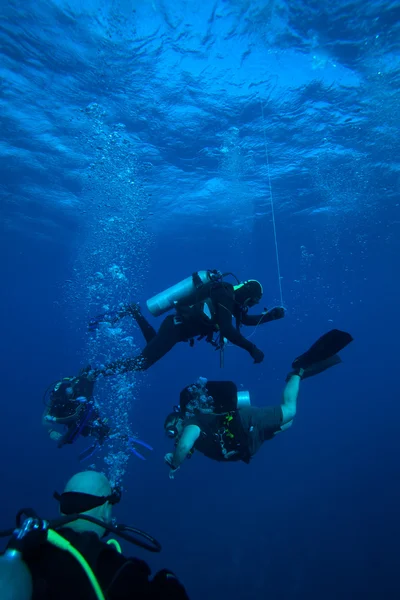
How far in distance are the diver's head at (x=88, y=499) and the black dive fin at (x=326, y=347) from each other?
4025mm

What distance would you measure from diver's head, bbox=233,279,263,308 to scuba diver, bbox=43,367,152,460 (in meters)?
3.52

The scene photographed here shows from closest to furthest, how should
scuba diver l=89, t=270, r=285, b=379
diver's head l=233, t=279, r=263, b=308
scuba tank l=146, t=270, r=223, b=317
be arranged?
scuba diver l=89, t=270, r=285, b=379 < diver's head l=233, t=279, r=263, b=308 < scuba tank l=146, t=270, r=223, b=317

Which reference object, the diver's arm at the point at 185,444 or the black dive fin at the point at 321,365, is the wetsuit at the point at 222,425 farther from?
the black dive fin at the point at 321,365

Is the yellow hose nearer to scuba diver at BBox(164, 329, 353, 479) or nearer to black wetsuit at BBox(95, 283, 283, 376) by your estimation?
scuba diver at BBox(164, 329, 353, 479)

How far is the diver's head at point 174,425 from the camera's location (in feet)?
A: 18.3

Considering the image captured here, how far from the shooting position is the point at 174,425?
223 inches

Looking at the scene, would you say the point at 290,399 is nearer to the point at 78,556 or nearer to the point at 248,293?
the point at 248,293

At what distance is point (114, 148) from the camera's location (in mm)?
16547

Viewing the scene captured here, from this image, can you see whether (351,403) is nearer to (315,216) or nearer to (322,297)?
(315,216)

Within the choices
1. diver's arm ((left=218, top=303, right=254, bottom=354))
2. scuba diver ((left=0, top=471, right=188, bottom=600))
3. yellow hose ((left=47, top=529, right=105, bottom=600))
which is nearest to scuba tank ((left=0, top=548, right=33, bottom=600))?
scuba diver ((left=0, top=471, right=188, bottom=600))

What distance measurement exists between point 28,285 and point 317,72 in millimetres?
65375

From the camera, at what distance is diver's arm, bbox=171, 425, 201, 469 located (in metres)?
4.76

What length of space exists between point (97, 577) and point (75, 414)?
535 cm

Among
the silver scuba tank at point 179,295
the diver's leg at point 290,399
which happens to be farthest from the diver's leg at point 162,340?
the diver's leg at point 290,399
